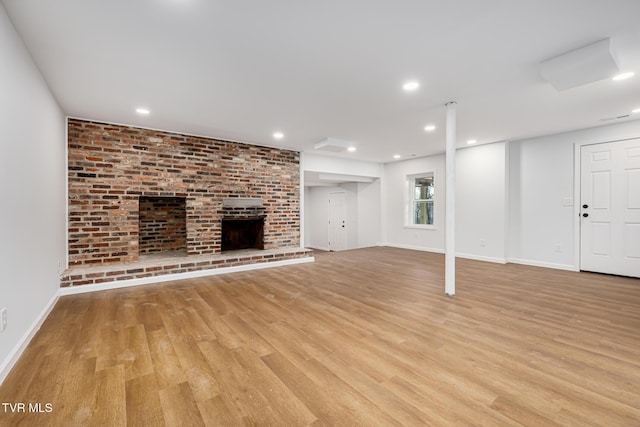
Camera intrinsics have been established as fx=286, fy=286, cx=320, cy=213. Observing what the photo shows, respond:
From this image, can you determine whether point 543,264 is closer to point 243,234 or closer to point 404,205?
point 404,205

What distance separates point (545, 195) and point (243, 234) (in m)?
5.82

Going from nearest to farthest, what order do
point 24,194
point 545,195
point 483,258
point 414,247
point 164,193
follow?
point 24,194 < point 164,193 < point 545,195 < point 483,258 < point 414,247

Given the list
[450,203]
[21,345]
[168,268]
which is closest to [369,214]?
[450,203]

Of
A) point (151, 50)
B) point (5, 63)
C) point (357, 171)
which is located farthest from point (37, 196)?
point (357, 171)

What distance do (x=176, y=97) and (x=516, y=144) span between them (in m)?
5.89

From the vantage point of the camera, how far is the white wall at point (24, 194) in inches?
75.4

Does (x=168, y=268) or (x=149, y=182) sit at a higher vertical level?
(x=149, y=182)

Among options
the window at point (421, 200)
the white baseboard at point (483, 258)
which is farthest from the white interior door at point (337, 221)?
the white baseboard at point (483, 258)

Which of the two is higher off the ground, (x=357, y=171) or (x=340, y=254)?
(x=357, y=171)

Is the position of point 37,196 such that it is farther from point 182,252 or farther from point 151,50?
point 182,252

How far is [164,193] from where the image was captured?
4750 millimetres

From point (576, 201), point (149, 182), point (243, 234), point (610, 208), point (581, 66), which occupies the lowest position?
point (243, 234)

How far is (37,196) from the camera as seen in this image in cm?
265

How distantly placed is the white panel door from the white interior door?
5.69m
